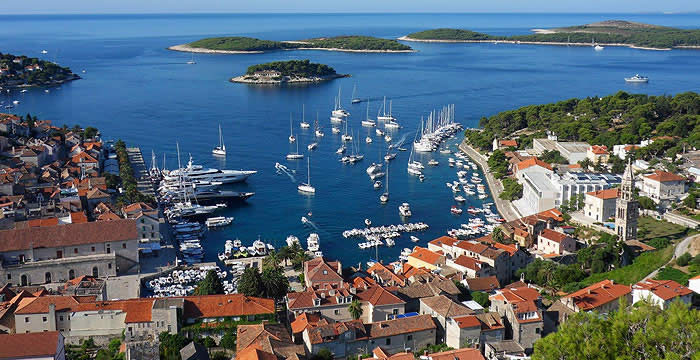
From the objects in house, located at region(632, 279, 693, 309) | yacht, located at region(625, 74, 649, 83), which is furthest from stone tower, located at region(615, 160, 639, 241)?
yacht, located at region(625, 74, 649, 83)

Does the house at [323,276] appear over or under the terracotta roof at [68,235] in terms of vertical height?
under

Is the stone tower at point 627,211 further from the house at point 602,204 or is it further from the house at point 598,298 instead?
the house at point 598,298

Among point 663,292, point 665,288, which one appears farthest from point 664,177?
point 663,292

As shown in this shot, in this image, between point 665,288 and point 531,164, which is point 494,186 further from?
point 665,288

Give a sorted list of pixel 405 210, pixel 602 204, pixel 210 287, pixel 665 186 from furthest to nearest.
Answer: pixel 405 210 → pixel 665 186 → pixel 602 204 → pixel 210 287

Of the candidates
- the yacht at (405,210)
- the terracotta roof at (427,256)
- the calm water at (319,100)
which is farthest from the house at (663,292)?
the yacht at (405,210)

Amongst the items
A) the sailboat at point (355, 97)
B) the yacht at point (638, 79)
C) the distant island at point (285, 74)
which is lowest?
the sailboat at point (355, 97)
